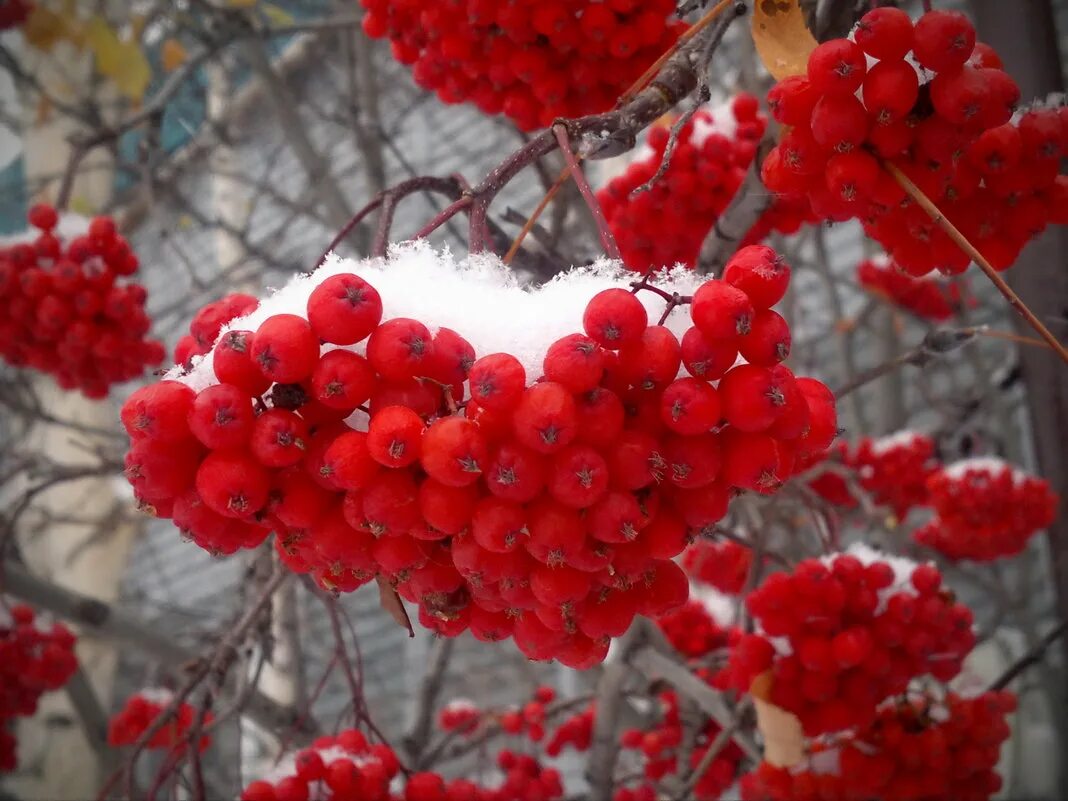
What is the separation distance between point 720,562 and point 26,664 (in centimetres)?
190

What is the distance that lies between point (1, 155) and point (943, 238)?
3068 millimetres

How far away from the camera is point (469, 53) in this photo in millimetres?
1426

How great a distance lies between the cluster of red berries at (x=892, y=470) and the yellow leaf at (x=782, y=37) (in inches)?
83.4

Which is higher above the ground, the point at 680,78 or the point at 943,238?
the point at 680,78

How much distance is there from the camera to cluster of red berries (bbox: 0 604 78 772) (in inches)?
84.6

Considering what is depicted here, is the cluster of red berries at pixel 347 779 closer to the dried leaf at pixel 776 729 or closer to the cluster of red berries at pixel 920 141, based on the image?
the dried leaf at pixel 776 729

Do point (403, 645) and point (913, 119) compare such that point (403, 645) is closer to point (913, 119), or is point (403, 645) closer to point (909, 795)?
point (909, 795)

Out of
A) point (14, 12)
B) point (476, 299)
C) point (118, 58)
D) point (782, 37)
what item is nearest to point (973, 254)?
point (782, 37)

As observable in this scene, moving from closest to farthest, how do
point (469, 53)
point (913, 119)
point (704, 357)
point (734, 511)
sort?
point (704, 357) → point (913, 119) → point (469, 53) → point (734, 511)

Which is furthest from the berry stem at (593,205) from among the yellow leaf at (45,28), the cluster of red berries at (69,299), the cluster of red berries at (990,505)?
the yellow leaf at (45,28)

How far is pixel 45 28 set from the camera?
11.2 ft

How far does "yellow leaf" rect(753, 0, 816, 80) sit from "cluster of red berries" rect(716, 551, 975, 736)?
2.70 ft

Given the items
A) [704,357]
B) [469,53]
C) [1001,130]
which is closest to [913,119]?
[1001,130]

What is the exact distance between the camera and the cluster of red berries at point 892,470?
306cm
